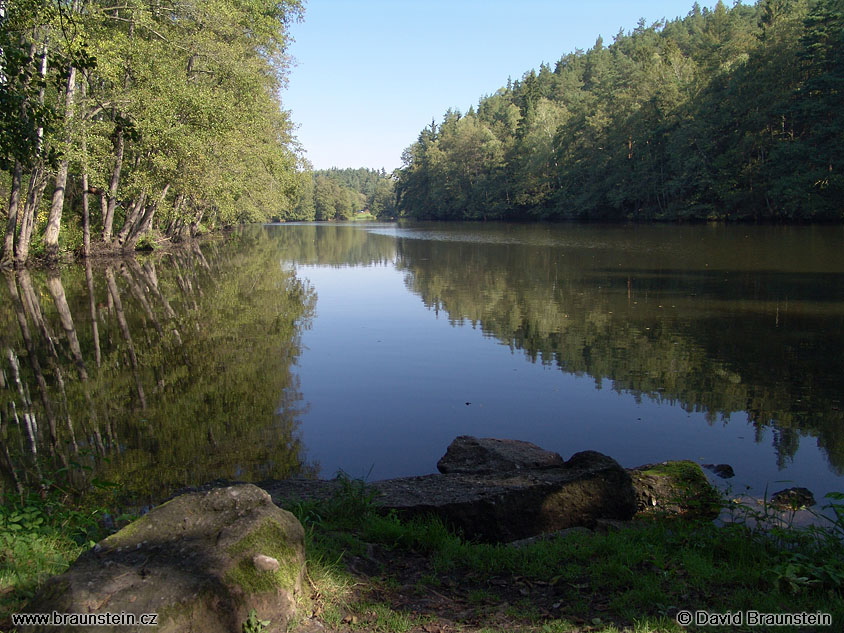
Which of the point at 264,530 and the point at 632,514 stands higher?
the point at 264,530

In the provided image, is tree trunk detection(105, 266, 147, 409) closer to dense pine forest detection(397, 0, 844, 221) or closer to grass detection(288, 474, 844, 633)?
grass detection(288, 474, 844, 633)

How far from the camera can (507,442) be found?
6992 millimetres

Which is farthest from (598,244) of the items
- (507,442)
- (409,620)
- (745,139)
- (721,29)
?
(721,29)

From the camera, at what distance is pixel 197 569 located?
312 centimetres

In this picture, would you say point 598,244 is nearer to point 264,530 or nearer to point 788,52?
point 788,52

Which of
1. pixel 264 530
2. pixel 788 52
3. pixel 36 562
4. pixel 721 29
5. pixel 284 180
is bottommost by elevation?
pixel 36 562

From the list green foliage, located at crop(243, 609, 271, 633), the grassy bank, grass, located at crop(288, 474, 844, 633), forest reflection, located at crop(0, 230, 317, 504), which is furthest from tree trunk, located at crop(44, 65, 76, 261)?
green foliage, located at crop(243, 609, 271, 633)

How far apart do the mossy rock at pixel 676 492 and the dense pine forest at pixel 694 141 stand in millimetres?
49052

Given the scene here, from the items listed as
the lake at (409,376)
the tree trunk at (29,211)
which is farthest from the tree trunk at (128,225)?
the lake at (409,376)

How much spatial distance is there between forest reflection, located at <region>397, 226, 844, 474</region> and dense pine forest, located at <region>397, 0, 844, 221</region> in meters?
26.4

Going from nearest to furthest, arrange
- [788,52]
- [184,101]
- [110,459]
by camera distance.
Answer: [110,459], [184,101], [788,52]

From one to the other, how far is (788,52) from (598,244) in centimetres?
2620

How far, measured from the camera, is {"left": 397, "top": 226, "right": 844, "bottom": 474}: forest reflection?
29.4ft

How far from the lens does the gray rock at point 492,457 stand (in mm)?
6324
